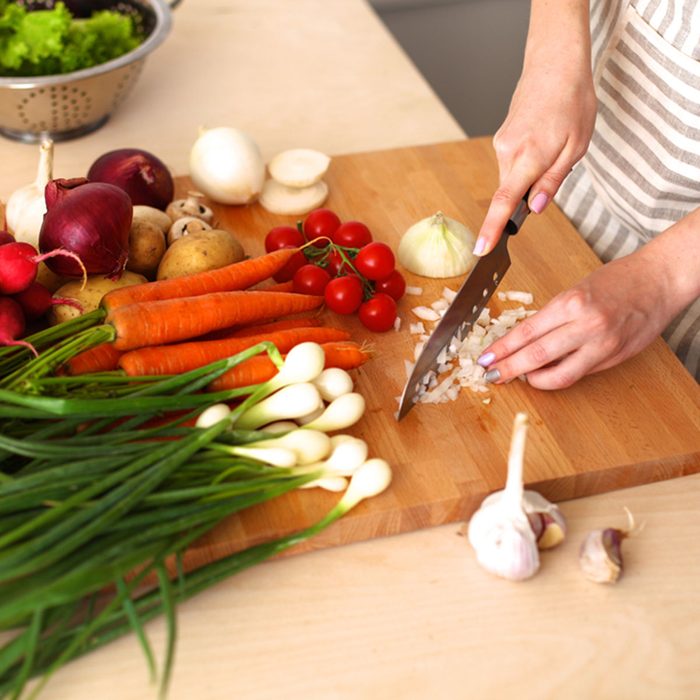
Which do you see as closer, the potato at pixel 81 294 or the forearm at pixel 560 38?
the potato at pixel 81 294

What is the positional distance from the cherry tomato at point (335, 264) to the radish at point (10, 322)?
50cm

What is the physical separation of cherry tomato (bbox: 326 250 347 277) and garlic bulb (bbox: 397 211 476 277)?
123 millimetres

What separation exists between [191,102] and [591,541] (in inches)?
55.5

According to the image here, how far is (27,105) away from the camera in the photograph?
1.81 m

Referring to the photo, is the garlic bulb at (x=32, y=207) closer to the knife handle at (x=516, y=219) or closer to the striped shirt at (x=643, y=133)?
the knife handle at (x=516, y=219)

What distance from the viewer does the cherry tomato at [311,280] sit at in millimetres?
1523

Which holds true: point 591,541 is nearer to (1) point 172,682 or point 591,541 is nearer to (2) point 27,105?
(1) point 172,682

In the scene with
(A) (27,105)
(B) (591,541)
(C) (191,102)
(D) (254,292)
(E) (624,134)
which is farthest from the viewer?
(C) (191,102)

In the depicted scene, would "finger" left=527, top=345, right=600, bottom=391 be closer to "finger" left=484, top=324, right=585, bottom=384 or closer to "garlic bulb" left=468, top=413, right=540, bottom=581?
"finger" left=484, top=324, right=585, bottom=384

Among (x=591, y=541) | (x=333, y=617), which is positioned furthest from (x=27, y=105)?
(x=591, y=541)

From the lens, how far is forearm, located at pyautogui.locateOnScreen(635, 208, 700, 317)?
135cm

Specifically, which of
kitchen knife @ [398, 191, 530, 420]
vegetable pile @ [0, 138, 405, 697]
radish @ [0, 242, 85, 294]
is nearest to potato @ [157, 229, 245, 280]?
vegetable pile @ [0, 138, 405, 697]

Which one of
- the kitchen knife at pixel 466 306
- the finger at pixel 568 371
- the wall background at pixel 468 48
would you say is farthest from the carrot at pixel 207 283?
the wall background at pixel 468 48

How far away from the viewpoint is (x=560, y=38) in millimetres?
1559
